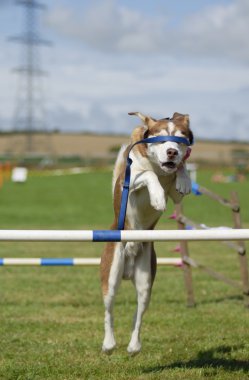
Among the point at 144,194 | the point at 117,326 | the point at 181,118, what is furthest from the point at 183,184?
the point at 117,326

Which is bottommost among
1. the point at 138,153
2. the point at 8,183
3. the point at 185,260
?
the point at 8,183

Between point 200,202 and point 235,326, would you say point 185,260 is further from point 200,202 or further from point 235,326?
point 200,202

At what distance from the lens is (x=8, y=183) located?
4281cm

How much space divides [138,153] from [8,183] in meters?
37.8

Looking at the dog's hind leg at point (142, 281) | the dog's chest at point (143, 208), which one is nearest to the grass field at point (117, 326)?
the dog's hind leg at point (142, 281)

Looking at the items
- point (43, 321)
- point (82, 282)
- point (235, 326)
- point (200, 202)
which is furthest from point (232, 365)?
point (200, 202)

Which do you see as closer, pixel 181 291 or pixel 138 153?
pixel 138 153

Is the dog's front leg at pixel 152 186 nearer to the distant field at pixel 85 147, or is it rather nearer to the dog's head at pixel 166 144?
the dog's head at pixel 166 144

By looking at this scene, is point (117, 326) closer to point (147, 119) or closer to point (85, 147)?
point (147, 119)

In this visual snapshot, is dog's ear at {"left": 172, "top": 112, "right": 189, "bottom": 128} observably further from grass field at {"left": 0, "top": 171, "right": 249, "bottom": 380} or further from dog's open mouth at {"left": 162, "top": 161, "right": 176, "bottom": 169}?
grass field at {"left": 0, "top": 171, "right": 249, "bottom": 380}

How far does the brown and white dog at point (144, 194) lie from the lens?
17.5 feet

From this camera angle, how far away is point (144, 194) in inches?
225

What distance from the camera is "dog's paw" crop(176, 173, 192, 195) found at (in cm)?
551

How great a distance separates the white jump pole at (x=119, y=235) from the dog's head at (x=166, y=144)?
67cm
